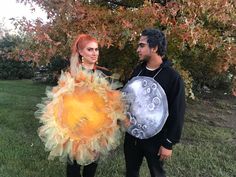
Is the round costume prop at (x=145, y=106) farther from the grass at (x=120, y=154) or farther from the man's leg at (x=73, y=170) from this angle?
the grass at (x=120, y=154)

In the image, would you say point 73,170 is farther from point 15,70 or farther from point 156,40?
point 15,70

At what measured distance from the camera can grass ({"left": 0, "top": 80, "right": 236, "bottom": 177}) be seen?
5328 mm

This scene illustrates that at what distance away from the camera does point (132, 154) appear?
3832 millimetres

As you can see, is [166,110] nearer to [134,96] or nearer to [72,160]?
[134,96]

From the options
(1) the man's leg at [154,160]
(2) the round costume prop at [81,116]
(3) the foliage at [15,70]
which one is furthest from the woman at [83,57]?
(3) the foliage at [15,70]

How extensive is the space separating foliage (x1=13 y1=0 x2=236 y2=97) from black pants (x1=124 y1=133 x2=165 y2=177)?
2154mm

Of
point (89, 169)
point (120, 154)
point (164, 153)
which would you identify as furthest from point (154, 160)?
point (120, 154)

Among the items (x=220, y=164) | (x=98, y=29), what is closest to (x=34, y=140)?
(x=98, y=29)

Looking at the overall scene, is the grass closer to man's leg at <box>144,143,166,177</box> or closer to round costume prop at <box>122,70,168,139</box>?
man's leg at <box>144,143,166,177</box>

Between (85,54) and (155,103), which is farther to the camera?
(85,54)

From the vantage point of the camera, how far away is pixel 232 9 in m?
6.13

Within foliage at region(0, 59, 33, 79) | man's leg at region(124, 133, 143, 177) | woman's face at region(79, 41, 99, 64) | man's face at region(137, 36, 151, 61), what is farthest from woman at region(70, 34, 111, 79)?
foliage at region(0, 59, 33, 79)

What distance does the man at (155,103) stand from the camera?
3.46 m

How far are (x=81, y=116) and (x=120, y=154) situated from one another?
8.83 ft
